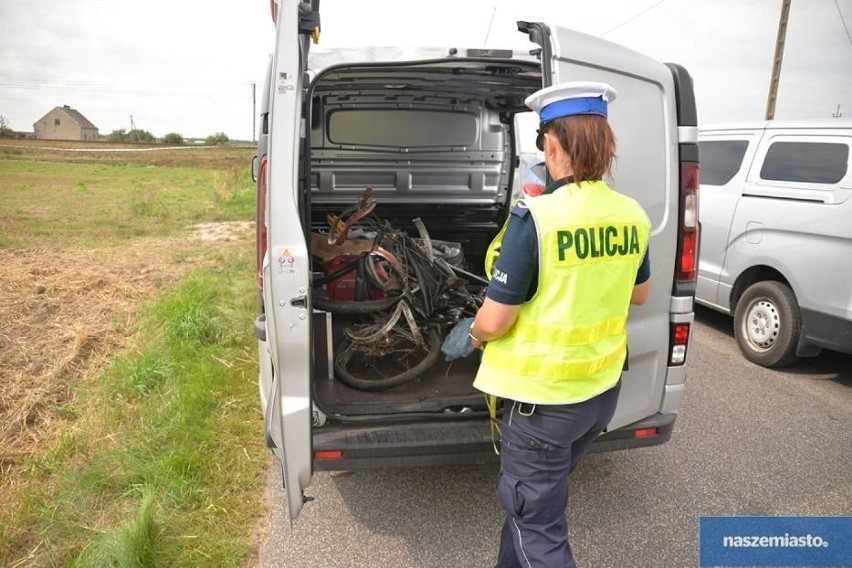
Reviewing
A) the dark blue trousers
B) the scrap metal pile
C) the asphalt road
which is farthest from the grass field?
the dark blue trousers

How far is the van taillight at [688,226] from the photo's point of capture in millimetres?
2635

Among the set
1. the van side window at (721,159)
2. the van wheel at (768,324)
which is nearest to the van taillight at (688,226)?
the van wheel at (768,324)

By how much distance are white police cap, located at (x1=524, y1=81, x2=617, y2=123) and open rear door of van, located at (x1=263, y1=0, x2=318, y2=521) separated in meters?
0.87

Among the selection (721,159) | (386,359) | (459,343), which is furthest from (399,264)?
(721,159)

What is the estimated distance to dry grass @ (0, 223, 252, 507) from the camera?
4062 mm

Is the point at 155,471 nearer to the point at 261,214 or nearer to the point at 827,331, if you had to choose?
the point at 261,214

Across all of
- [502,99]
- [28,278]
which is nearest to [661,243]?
[502,99]

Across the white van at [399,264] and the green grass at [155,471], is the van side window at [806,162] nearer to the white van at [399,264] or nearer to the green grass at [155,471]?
the white van at [399,264]

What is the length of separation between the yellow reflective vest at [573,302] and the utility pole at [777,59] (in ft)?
49.3

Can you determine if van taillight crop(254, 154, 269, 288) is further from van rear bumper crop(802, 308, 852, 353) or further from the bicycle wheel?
van rear bumper crop(802, 308, 852, 353)

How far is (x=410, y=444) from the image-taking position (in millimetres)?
2547

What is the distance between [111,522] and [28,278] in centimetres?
609

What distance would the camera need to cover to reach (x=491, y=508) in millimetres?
3131

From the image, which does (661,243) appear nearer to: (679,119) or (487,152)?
(679,119)
